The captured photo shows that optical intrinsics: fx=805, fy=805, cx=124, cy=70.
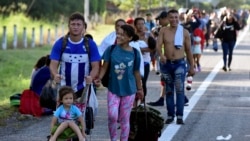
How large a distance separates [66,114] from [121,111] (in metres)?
1.31

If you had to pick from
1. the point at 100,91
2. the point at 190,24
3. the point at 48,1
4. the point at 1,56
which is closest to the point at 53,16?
the point at 48,1

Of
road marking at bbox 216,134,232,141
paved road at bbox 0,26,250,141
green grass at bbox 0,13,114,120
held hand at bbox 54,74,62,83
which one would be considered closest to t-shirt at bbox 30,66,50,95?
green grass at bbox 0,13,114,120

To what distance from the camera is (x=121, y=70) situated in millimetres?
9914

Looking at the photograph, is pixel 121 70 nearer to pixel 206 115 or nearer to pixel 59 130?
pixel 59 130

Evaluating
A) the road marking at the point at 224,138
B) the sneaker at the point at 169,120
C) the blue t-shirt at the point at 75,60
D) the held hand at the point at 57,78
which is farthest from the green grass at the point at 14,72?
the held hand at the point at 57,78

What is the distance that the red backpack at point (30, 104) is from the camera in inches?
541

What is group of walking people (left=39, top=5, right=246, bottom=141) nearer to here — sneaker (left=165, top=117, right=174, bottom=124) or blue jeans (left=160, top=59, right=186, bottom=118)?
blue jeans (left=160, top=59, right=186, bottom=118)

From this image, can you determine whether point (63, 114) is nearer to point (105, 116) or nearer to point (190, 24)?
point (105, 116)

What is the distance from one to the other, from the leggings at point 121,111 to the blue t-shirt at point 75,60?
73 centimetres

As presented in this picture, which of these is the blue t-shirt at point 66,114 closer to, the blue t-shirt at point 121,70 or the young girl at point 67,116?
the young girl at point 67,116

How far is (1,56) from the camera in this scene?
27297 millimetres

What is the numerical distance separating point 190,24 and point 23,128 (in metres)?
9.84

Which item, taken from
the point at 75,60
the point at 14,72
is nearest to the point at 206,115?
the point at 75,60

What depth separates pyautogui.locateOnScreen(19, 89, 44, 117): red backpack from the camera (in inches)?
541
